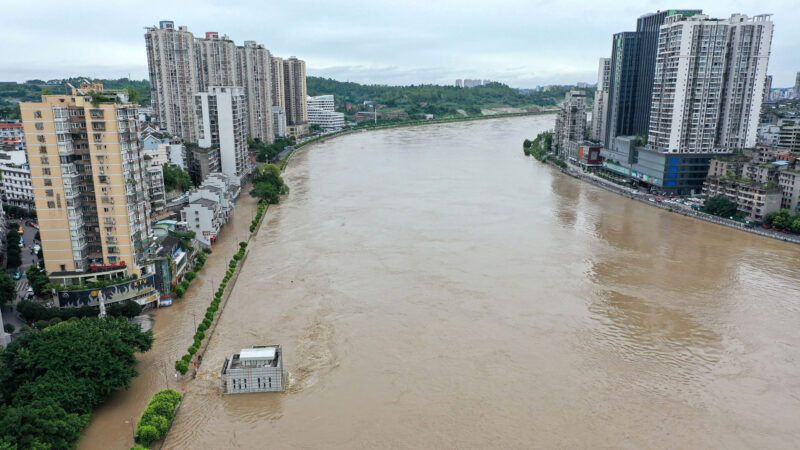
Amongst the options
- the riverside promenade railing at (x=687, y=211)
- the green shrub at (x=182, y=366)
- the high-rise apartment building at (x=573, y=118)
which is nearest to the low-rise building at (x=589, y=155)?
the riverside promenade railing at (x=687, y=211)

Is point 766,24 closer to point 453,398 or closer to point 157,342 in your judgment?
point 453,398

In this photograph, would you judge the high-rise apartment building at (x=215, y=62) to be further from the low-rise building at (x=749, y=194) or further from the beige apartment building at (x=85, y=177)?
the low-rise building at (x=749, y=194)

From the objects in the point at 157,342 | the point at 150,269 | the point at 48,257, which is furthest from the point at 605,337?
the point at 48,257

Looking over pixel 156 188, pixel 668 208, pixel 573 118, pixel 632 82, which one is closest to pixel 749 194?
pixel 668 208

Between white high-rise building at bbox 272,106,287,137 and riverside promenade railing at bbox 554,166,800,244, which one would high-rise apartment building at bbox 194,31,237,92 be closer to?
white high-rise building at bbox 272,106,287,137

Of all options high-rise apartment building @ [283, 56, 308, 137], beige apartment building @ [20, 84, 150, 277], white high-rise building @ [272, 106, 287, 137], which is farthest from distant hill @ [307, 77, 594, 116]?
beige apartment building @ [20, 84, 150, 277]
